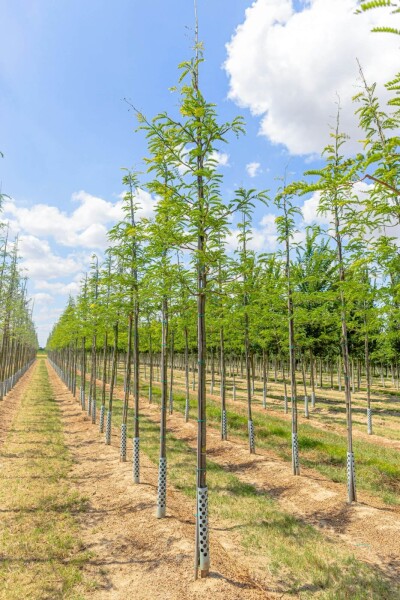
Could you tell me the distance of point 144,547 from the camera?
762 centimetres

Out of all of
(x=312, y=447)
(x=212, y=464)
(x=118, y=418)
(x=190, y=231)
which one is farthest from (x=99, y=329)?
(x=190, y=231)

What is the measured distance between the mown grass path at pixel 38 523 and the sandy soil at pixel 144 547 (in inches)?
13.6

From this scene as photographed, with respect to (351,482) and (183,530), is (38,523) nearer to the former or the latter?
(183,530)

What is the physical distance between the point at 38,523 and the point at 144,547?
2.77m

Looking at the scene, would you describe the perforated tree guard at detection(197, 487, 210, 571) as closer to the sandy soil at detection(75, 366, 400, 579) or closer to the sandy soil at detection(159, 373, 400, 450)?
the sandy soil at detection(75, 366, 400, 579)

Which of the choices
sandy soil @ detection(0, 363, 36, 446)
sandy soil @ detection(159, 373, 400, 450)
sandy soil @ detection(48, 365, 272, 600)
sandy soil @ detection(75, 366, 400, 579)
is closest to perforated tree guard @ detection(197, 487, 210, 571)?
sandy soil @ detection(48, 365, 272, 600)

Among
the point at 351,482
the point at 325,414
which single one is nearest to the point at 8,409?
the point at 325,414

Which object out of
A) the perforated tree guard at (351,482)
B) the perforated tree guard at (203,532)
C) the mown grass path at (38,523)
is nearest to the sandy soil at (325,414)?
the perforated tree guard at (351,482)

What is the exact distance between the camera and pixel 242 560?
7168 mm

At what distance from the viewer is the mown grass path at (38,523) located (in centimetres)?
632

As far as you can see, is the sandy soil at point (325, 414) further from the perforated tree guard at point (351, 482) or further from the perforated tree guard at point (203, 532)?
the perforated tree guard at point (203, 532)

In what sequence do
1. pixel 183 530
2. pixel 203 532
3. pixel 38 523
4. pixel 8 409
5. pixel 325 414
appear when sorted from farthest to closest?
pixel 325 414
pixel 8 409
pixel 38 523
pixel 183 530
pixel 203 532

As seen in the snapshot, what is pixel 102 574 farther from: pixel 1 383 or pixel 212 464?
pixel 1 383

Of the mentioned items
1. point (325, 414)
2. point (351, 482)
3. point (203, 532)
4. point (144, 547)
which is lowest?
point (325, 414)
